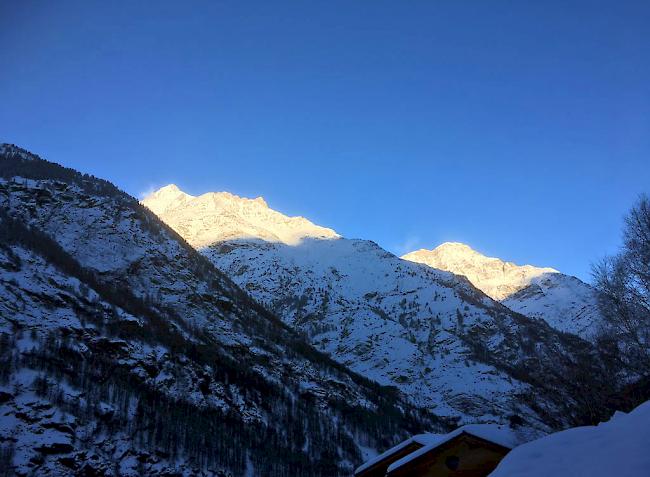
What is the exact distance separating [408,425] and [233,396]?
167ft

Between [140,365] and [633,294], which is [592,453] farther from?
[140,365]

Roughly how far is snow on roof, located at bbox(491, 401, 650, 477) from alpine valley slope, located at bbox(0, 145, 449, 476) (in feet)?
209

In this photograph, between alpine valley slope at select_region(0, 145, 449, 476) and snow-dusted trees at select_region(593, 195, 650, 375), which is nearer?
snow-dusted trees at select_region(593, 195, 650, 375)

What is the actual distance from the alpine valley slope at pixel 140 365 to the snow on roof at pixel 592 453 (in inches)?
2512

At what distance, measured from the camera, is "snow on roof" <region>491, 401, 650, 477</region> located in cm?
608

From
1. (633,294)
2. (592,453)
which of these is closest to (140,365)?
(633,294)

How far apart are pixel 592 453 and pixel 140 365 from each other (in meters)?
103

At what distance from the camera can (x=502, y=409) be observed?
152 metres

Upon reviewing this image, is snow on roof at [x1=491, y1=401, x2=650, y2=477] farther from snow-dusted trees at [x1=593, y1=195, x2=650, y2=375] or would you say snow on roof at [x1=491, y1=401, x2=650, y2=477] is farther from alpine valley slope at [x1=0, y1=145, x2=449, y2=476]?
alpine valley slope at [x1=0, y1=145, x2=449, y2=476]

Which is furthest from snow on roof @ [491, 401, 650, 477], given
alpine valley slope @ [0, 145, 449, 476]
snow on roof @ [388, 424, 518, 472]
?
alpine valley slope @ [0, 145, 449, 476]

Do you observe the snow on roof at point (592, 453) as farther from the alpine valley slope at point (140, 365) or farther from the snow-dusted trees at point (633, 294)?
the alpine valley slope at point (140, 365)

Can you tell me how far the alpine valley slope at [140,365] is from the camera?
232ft

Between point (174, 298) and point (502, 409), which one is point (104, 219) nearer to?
point (174, 298)

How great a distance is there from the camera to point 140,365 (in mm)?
98938
